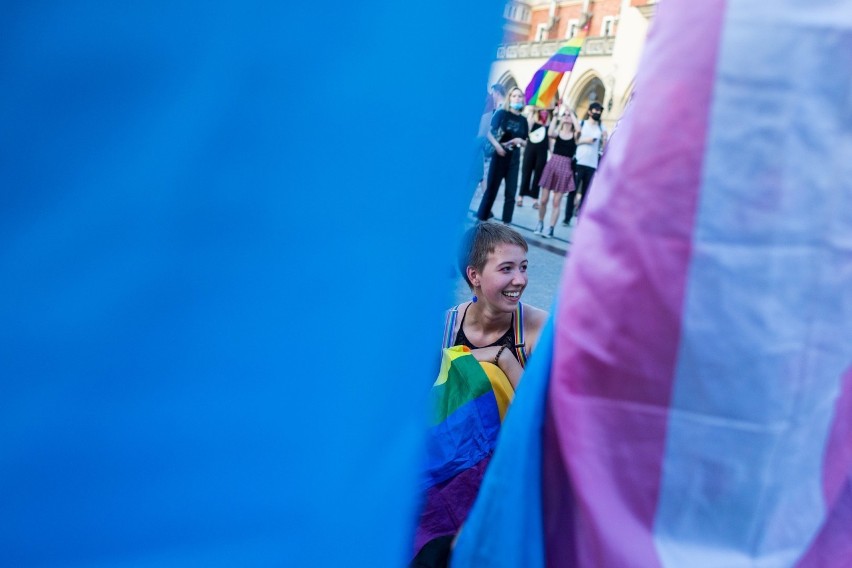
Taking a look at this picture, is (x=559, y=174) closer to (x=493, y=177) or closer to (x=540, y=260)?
(x=493, y=177)

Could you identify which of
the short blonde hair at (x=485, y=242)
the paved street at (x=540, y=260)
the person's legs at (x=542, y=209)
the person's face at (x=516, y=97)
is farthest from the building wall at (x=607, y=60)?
the short blonde hair at (x=485, y=242)

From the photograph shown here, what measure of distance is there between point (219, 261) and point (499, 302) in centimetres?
164

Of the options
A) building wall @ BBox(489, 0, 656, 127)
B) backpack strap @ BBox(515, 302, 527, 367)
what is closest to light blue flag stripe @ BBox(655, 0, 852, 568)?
backpack strap @ BBox(515, 302, 527, 367)

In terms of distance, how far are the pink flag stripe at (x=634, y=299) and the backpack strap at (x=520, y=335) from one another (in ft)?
4.21

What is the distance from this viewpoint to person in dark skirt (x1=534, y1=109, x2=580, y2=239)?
23.3ft

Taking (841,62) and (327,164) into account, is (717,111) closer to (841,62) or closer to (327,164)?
(841,62)

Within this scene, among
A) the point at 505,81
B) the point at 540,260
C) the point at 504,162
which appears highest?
the point at 505,81

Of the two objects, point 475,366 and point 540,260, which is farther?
point 540,260

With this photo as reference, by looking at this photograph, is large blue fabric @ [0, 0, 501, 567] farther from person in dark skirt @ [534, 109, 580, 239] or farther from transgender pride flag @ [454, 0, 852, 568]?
person in dark skirt @ [534, 109, 580, 239]

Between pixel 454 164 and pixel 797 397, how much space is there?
0.41 meters

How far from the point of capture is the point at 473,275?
2.21m

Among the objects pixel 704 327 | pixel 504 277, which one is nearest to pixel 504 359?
pixel 504 277

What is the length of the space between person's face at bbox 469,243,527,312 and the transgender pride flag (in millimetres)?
1335

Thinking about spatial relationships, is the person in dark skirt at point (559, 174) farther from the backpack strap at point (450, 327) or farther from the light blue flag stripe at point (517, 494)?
the light blue flag stripe at point (517, 494)
